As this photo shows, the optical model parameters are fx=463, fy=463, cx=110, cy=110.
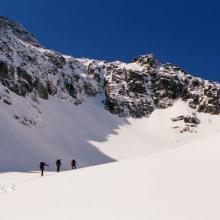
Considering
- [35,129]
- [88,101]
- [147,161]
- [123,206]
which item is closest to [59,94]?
[88,101]

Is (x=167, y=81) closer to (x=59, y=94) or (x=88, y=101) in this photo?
(x=88, y=101)

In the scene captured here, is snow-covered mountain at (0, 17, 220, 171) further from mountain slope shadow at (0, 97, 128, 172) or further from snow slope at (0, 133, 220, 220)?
snow slope at (0, 133, 220, 220)

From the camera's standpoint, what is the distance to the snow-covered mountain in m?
78.8

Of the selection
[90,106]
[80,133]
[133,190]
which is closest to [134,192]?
[133,190]

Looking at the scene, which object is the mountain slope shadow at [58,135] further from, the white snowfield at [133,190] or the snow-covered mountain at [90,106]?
the white snowfield at [133,190]

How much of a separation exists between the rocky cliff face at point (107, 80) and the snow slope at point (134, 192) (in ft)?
237

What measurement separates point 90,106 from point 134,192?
316 ft

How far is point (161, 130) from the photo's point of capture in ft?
374

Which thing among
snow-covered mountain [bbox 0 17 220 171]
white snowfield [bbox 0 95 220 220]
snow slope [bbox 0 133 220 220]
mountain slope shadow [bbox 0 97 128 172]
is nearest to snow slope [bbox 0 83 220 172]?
mountain slope shadow [bbox 0 97 128 172]

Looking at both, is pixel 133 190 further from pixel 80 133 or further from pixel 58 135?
pixel 80 133

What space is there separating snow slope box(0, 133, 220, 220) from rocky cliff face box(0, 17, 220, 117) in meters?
72.3

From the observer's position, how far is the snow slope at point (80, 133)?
2721 inches

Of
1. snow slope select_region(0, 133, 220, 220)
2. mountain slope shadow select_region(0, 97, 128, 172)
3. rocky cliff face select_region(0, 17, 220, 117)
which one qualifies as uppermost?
rocky cliff face select_region(0, 17, 220, 117)

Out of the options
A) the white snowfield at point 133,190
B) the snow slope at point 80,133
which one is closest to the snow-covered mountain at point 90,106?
the snow slope at point 80,133
